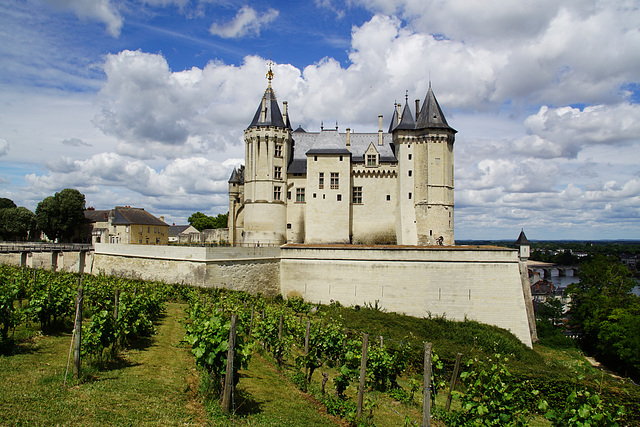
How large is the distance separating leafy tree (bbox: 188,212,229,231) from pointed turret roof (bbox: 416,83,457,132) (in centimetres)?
3790

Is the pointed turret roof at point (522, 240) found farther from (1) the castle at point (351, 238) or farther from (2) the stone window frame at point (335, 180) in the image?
(2) the stone window frame at point (335, 180)

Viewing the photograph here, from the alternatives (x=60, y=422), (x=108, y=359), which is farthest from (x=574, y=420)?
(x=108, y=359)

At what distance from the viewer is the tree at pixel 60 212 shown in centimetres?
4659

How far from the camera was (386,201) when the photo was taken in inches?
1309

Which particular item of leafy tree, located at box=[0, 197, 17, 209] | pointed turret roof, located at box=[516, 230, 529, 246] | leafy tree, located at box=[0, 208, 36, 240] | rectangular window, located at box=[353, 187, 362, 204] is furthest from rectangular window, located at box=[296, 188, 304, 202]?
leafy tree, located at box=[0, 197, 17, 209]

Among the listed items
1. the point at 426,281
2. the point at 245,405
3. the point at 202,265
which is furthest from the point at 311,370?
the point at 426,281

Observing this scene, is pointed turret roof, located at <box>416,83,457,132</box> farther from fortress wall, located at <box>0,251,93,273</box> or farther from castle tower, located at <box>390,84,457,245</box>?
fortress wall, located at <box>0,251,93,273</box>

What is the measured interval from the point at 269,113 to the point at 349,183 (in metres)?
8.66

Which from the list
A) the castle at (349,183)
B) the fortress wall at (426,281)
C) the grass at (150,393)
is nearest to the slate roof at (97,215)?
the castle at (349,183)

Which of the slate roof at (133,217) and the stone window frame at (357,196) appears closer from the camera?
the stone window frame at (357,196)

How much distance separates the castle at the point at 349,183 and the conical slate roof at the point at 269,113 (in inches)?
3.2

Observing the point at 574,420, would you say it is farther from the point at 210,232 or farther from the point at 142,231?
the point at 142,231

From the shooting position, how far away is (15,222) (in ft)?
156

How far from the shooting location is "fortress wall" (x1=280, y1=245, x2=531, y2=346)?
2441 centimetres
